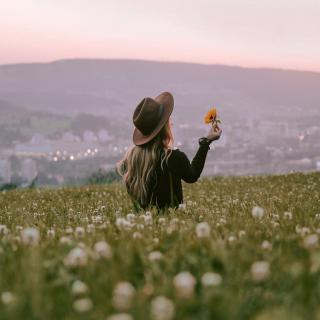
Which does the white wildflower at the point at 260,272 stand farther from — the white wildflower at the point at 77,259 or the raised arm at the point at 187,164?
the raised arm at the point at 187,164

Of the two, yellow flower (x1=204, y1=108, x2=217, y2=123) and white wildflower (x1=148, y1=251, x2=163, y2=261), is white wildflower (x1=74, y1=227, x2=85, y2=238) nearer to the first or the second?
white wildflower (x1=148, y1=251, x2=163, y2=261)

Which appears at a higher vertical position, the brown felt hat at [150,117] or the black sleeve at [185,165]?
the brown felt hat at [150,117]

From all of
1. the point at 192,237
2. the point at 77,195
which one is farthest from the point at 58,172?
the point at 192,237

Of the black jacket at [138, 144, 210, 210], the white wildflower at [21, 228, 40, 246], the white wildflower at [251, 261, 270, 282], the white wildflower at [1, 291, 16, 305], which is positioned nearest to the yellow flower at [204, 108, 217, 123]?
the black jacket at [138, 144, 210, 210]

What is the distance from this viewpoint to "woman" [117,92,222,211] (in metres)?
9.84

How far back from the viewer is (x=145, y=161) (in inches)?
391

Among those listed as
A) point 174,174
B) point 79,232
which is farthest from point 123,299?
point 174,174

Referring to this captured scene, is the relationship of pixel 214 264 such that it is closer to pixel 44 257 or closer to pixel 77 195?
pixel 44 257

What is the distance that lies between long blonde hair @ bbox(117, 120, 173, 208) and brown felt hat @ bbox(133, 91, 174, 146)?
10 centimetres

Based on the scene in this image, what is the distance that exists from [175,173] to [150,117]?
3.00 feet

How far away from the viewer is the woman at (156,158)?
9.84 m

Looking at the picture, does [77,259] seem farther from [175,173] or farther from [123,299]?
[175,173]

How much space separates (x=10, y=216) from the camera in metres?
11.7

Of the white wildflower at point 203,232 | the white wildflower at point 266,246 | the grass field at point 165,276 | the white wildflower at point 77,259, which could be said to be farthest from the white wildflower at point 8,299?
Answer: the white wildflower at point 266,246
